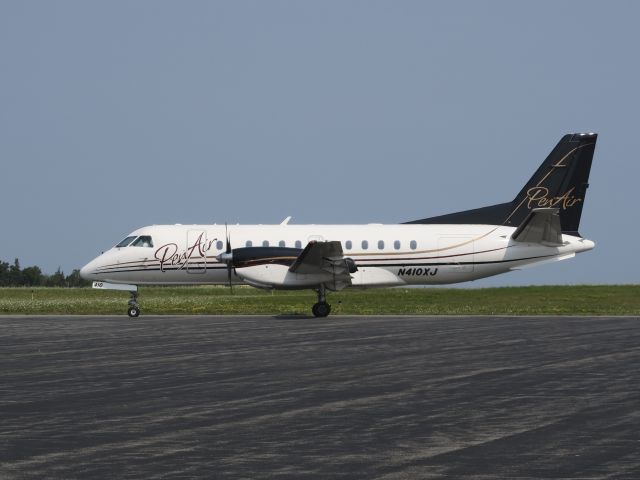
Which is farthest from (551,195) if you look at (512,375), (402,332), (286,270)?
(512,375)

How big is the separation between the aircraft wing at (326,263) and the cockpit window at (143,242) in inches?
A: 274

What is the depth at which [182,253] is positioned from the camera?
4156cm

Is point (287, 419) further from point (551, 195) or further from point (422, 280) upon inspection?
point (551, 195)

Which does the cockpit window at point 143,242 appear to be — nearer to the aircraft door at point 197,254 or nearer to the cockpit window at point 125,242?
the cockpit window at point 125,242

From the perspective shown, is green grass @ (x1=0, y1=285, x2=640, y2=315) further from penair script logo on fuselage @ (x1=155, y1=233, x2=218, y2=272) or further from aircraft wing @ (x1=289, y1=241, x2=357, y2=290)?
aircraft wing @ (x1=289, y1=241, x2=357, y2=290)

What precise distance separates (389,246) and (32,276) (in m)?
69.5

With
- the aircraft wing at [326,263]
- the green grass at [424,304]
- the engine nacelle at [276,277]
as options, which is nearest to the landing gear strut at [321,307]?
the aircraft wing at [326,263]

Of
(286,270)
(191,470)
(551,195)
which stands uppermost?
(551,195)

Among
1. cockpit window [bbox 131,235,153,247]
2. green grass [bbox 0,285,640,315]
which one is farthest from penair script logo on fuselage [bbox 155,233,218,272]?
green grass [bbox 0,285,640,315]

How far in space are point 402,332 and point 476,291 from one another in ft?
89.5

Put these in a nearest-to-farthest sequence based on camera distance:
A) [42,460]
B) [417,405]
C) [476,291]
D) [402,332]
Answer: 1. [42,460]
2. [417,405]
3. [402,332]
4. [476,291]

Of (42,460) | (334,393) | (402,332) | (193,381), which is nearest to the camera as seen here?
(42,460)

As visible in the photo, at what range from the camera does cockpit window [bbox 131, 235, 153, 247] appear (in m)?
42.0

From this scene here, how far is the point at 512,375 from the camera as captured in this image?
1856 centimetres
